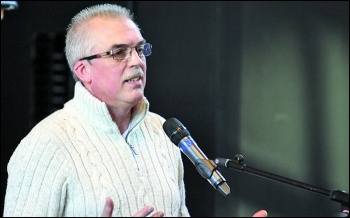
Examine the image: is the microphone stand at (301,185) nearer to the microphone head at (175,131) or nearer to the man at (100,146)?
the microphone head at (175,131)

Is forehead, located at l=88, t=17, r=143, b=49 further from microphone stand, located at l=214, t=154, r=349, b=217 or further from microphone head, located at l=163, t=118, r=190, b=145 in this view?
microphone stand, located at l=214, t=154, r=349, b=217

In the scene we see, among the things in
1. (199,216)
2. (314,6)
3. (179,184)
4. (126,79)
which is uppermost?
(314,6)

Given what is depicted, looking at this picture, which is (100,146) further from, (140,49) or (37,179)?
(140,49)

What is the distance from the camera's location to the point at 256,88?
417cm

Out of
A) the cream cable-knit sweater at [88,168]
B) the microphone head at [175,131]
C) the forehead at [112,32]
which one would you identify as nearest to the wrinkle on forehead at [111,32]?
the forehead at [112,32]

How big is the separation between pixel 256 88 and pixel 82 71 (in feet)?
5.72

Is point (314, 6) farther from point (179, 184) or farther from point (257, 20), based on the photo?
point (179, 184)

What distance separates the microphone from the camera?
2.14 metres

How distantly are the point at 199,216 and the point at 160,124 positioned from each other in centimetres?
157

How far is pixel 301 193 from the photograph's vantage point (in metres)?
4.14

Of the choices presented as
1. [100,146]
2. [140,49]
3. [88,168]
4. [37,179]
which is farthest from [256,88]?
[37,179]

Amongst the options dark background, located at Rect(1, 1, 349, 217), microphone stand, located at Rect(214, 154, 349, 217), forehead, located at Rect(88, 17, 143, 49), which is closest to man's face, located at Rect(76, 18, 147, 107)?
forehead, located at Rect(88, 17, 143, 49)

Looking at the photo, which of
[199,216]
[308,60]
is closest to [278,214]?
[199,216]

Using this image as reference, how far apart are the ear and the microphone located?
1.26 feet
